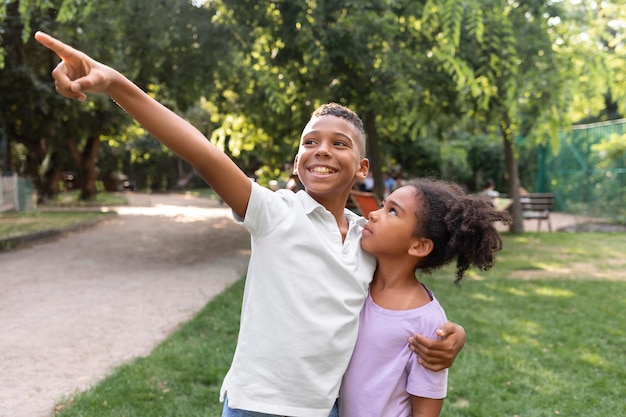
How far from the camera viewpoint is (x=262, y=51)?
8312mm

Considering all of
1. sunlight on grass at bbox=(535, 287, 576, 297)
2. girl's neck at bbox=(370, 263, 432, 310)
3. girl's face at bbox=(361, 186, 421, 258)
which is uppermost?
girl's face at bbox=(361, 186, 421, 258)

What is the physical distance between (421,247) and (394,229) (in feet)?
0.34

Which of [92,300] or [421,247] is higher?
[421,247]

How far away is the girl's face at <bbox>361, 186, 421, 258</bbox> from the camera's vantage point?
1.72 meters

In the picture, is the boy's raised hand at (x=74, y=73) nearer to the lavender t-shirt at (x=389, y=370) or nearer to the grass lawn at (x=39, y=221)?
the lavender t-shirt at (x=389, y=370)

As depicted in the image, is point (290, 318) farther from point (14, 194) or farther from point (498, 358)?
point (14, 194)

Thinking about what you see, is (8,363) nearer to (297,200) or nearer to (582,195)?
(297,200)

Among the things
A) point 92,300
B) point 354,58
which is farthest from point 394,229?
point 354,58

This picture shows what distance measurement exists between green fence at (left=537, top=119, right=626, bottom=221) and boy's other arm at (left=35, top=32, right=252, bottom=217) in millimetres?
A: 13941

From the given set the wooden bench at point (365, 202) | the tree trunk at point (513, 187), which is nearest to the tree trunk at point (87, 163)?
the tree trunk at point (513, 187)

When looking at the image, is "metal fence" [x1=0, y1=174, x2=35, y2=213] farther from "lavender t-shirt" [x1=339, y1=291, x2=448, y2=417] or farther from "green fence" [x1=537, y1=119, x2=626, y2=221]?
"lavender t-shirt" [x1=339, y1=291, x2=448, y2=417]

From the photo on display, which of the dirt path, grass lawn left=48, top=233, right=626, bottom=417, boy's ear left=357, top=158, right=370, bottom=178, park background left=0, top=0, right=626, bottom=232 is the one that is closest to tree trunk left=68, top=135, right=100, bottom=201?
park background left=0, top=0, right=626, bottom=232

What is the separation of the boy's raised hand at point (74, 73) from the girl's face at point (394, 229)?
2.80ft

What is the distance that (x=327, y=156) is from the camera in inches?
67.3
